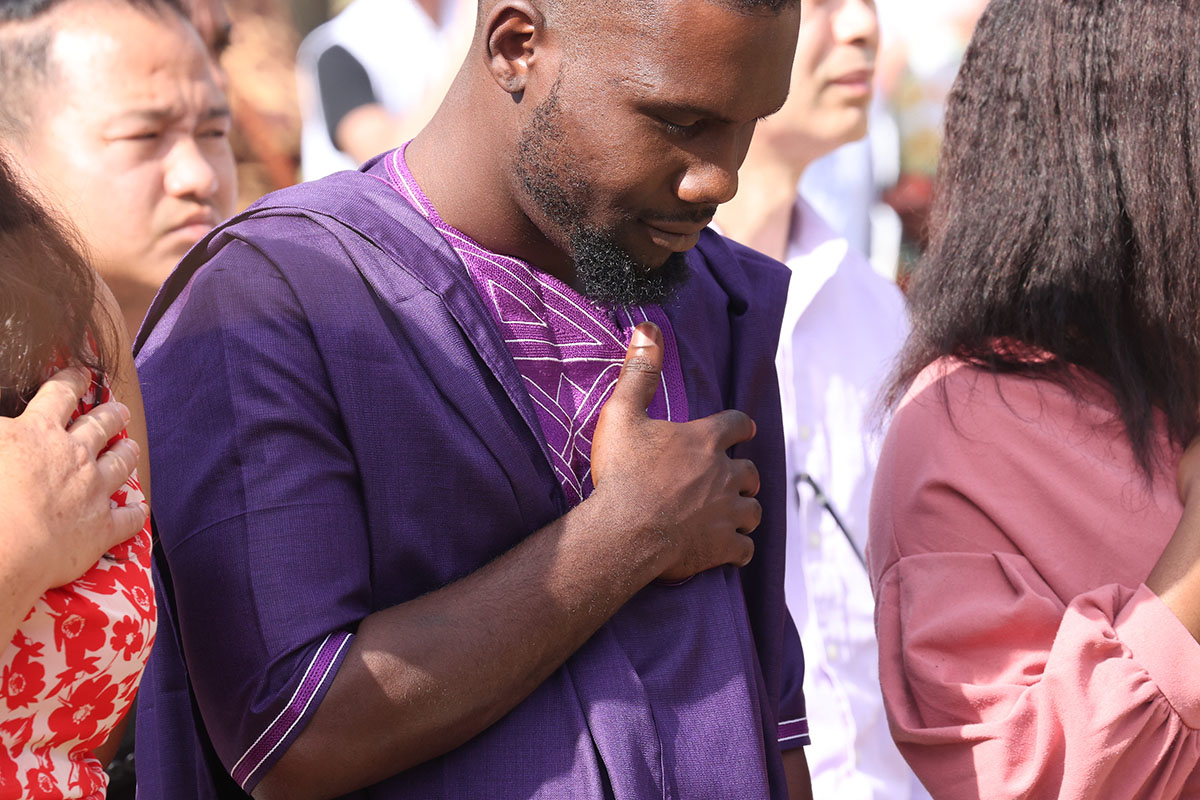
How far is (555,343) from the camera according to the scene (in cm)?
174

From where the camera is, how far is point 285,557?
4.73 ft

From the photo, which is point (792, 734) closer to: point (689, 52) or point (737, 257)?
point (737, 257)

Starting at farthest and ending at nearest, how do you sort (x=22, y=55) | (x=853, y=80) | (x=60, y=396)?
(x=853, y=80)
(x=22, y=55)
(x=60, y=396)

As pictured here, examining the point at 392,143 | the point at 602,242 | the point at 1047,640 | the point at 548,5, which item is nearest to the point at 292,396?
the point at 602,242

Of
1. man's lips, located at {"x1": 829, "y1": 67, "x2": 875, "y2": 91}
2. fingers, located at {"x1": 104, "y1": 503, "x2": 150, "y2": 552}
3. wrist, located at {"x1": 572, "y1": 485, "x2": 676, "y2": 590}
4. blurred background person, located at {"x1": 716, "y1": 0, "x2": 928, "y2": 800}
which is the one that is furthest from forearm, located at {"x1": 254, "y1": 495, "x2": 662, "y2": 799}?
man's lips, located at {"x1": 829, "y1": 67, "x2": 875, "y2": 91}

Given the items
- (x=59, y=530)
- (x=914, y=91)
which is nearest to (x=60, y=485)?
(x=59, y=530)

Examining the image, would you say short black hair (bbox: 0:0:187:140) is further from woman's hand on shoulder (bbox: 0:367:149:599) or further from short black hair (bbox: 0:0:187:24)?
woman's hand on shoulder (bbox: 0:367:149:599)

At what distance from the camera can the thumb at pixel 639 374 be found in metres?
1.65

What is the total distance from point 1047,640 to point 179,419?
1264mm

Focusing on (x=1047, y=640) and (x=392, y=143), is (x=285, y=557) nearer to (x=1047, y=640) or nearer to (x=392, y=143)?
(x=1047, y=640)

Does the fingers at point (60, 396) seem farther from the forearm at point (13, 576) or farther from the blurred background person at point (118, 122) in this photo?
the blurred background person at point (118, 122)

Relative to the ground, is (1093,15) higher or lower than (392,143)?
higher

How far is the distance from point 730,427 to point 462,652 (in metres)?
0.52

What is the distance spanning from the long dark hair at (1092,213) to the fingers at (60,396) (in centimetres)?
136
